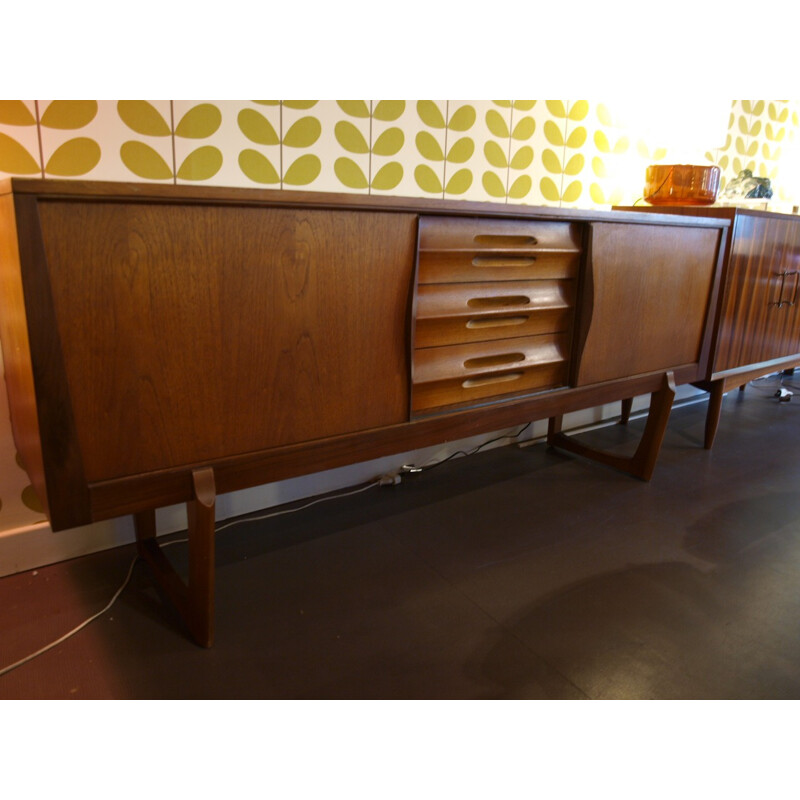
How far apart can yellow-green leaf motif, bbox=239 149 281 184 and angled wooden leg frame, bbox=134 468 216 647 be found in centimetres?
85

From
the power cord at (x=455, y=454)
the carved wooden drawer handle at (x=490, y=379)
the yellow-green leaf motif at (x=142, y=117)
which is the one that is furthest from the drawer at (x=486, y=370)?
the yellow-green leaf motif at (x=142, y=117)

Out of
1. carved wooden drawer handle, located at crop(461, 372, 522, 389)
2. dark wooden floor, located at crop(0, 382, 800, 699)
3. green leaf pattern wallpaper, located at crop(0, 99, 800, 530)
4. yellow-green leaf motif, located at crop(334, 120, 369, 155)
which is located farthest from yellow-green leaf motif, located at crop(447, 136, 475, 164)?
dark wooden floor, located at crop(0, 382, 800, 699)

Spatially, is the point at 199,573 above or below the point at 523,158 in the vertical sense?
below

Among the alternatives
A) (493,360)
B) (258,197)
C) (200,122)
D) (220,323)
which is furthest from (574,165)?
(220,323)

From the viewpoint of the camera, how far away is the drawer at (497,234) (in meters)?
1.30

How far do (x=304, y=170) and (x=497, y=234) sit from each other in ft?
1.96

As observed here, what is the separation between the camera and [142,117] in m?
1.42

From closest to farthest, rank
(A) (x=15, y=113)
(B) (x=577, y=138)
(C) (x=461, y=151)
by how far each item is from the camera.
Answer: (A) (x=15, y=113) < (C) (x=461, y=151) < (B) (x=577, y=138)

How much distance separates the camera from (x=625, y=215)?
165 cm

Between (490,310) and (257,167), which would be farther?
(257,167)

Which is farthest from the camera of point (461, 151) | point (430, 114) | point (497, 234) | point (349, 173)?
point (461, 151)

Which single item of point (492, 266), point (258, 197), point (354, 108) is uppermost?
point (354, 108)

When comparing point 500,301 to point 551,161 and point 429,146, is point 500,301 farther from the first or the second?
point 551,161

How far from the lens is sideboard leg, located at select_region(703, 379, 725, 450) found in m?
2.24
